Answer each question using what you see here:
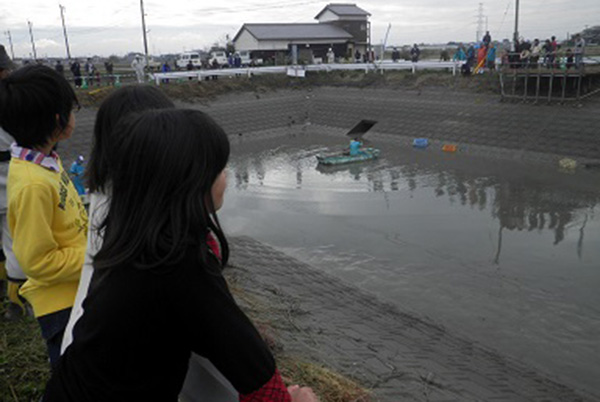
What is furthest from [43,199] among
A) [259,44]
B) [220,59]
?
[259,44]

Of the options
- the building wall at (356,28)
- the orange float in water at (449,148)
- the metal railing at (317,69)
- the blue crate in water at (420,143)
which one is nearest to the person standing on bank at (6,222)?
the orange float in water at (449,148)

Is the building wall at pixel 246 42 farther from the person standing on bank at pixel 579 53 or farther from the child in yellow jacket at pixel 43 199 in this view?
the child in yellow jacket at pixel 43 199

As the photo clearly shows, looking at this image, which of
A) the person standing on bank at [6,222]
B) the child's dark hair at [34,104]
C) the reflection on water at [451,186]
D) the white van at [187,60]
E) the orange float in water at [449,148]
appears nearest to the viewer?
the child's dark hair at [34,104]

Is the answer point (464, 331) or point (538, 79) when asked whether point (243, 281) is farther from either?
point (538, 79)

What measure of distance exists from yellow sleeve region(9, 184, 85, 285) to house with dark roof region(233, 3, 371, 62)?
39.7 m

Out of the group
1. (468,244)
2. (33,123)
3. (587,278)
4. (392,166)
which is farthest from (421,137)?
(33,123)

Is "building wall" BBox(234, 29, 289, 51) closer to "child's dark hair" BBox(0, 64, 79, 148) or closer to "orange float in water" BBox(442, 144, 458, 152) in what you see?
"orange float in water" BBox(442, 144, 458, 152)

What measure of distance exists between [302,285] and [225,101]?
21.7m

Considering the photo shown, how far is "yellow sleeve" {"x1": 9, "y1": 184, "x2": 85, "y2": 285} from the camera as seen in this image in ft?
6.98

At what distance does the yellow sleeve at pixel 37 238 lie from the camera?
6.98ft

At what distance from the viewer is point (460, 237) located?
432 inches

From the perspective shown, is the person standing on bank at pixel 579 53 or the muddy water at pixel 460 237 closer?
the muddy water at pixel 460 237

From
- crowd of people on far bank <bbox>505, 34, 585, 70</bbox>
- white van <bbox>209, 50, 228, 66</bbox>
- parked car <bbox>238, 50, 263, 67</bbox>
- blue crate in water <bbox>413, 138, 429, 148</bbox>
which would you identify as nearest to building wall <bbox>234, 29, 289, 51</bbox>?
parked car <bbox>238, 50, 263, 67</bbox>

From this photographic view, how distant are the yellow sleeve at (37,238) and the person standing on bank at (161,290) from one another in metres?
0.87
